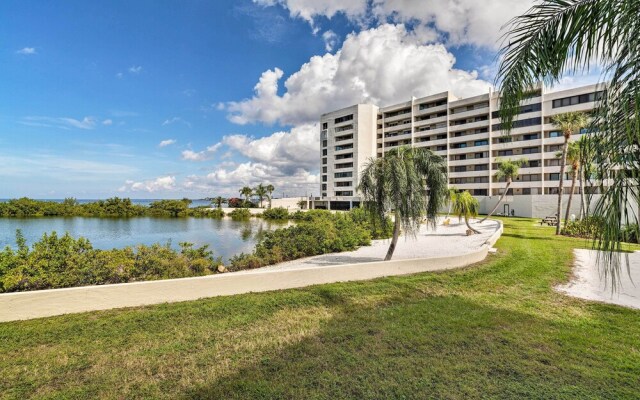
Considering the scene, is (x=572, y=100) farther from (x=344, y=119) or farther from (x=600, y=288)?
(x=600, y=288)

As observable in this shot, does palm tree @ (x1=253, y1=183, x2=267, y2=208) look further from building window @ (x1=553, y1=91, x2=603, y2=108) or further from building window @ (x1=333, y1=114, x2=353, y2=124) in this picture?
building window @ (x1=553, y1=91, x2=603, y2=108)

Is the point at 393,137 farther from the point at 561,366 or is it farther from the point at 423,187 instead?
the point at 561,366

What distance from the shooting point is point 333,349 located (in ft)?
15.8

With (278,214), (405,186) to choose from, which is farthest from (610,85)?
(278,214)

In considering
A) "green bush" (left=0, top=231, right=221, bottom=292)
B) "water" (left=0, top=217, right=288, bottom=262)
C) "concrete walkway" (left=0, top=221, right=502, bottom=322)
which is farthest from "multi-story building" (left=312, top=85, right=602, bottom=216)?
"green bush" (left=0, top=231, right=221, bottom=292)

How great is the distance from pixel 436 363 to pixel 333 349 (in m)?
1.55

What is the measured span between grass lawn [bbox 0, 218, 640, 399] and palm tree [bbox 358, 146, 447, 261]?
3.74 metres

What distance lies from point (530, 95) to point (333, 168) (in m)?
65.6

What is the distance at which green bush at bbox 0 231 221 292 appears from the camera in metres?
6.93

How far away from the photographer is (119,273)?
8.16 metres

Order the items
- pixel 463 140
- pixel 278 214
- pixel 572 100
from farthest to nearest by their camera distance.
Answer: pixel 278 214 → pixel 463 140 → pixel 572 100

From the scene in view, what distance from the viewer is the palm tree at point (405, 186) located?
10648 millimetres

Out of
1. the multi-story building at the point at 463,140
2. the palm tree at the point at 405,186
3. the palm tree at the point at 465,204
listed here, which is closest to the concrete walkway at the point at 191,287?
the palm tree at the point at 405,186

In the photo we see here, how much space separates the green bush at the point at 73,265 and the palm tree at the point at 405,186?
6.88 m
